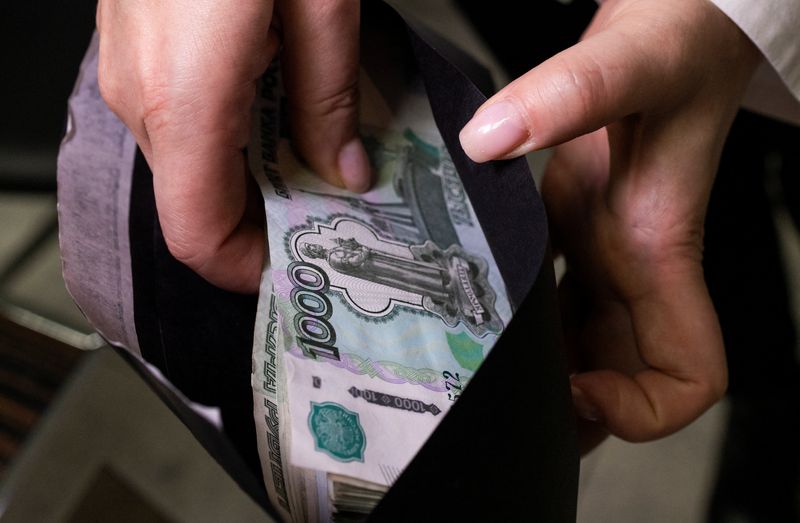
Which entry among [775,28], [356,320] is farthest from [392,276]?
[775,28]

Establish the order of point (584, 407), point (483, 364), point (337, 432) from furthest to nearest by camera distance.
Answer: point (584, 407)
point (337, 432)
point (483, 364)

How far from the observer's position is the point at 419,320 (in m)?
0.46

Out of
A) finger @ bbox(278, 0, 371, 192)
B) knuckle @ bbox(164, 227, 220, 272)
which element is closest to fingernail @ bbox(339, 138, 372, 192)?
finger @ bbox(278, 0, 371, 192)

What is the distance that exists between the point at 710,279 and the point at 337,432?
0.53 meters

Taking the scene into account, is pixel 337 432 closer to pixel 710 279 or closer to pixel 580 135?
pixel 580 135

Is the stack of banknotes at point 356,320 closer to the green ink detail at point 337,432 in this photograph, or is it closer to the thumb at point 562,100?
the green ink detail at point 337,432

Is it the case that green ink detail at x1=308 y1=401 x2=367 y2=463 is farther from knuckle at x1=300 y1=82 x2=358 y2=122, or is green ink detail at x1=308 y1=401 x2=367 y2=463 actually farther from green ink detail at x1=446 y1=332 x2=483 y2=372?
knuckle at x1=300 y1=82 x2=358 y2=122

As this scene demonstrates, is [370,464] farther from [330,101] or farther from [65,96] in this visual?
[65,96]

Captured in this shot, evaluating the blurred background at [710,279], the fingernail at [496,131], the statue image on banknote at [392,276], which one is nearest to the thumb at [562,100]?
the fingernail at [496,131]

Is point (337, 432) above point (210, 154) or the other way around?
the other way around

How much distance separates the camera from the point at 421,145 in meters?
0.57

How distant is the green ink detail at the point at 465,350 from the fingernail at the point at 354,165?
14 cm

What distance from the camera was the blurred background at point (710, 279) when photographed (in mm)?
765

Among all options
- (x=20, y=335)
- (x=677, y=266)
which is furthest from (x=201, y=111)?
(x=20, y=335)
